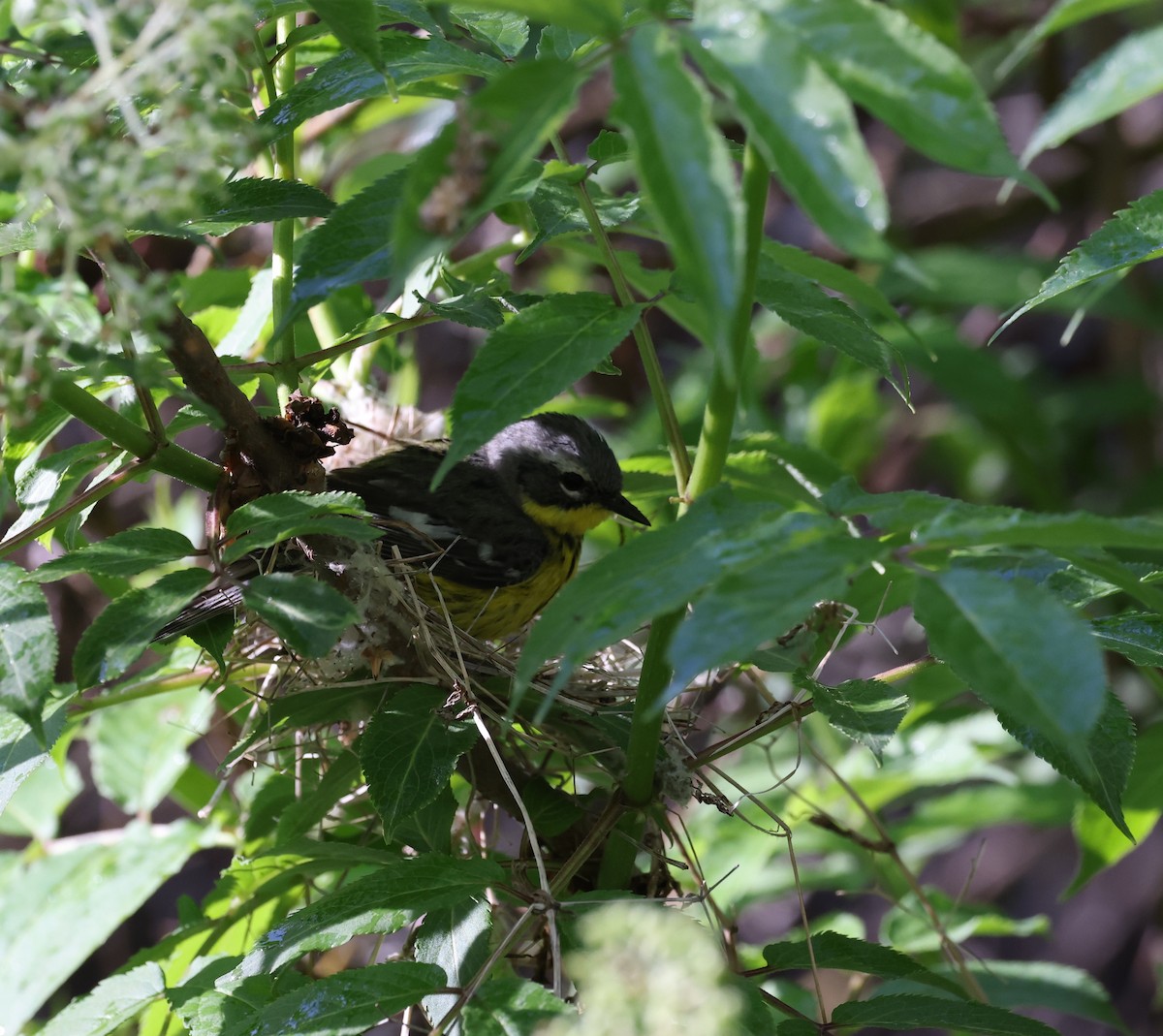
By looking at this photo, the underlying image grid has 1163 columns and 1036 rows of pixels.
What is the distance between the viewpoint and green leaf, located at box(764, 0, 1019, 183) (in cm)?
107

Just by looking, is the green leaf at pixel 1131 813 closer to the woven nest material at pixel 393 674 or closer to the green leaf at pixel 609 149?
the woven nest material at pixel 393 674

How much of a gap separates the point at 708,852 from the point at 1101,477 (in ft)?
11.9

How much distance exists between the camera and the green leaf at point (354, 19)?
4.47ft

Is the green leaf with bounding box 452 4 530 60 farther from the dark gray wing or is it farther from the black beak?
the black beak

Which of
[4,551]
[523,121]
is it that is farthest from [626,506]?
[523,121]

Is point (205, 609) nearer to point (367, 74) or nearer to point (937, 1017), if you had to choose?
point (367, 74)

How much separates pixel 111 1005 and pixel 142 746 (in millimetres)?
968

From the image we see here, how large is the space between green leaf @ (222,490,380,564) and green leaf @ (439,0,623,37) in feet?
1.83

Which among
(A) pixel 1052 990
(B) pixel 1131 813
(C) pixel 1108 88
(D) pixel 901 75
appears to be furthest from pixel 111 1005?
(A) pixel 1052 990

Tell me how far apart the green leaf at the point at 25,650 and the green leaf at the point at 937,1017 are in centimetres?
106

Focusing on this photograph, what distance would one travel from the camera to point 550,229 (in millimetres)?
1717

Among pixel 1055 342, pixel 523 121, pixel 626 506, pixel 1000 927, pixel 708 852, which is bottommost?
pixel 1055 342

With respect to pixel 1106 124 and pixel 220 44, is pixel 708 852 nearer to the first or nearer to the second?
pixel 220 44

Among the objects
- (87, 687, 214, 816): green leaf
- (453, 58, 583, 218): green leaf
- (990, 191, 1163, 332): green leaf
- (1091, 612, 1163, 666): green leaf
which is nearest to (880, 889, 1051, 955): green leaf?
(1091, 612, 1163, 666): green leaf
